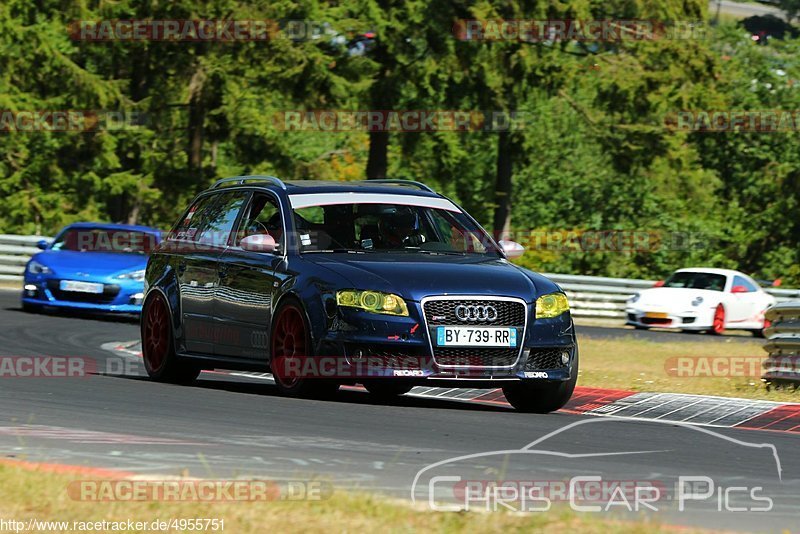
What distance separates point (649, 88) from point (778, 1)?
89234mm

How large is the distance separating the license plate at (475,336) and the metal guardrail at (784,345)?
3.68 m

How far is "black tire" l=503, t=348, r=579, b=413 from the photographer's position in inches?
422

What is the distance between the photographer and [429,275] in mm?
10305

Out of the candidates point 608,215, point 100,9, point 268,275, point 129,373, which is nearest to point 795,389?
point 268,275

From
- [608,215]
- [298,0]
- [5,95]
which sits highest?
[298,0]

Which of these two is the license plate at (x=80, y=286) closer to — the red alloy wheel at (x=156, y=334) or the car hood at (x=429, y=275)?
the red alloy wheel at (x=156, y=334)

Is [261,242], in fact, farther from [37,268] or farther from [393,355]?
[37,268]

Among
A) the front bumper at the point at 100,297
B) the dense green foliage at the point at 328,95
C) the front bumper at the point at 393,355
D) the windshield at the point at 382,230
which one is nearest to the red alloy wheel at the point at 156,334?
the windshield at the point at 382,230

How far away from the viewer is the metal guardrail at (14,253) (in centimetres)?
2936

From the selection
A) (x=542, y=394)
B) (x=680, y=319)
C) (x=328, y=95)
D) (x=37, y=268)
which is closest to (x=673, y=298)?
(x=680, y=319)

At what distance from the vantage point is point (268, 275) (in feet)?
36.2

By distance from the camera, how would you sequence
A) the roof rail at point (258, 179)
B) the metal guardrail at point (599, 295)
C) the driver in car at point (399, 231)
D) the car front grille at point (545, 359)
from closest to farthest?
the car front grille at point (545, 359)
the driver in car at point (399, 231)
the roof rail at point (258, 179)
the metal guardrail at point (599, 295)

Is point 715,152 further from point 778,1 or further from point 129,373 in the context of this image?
point 778,1

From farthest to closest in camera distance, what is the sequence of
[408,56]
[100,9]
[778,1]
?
[778,1]
[100,9]
[408,56]
